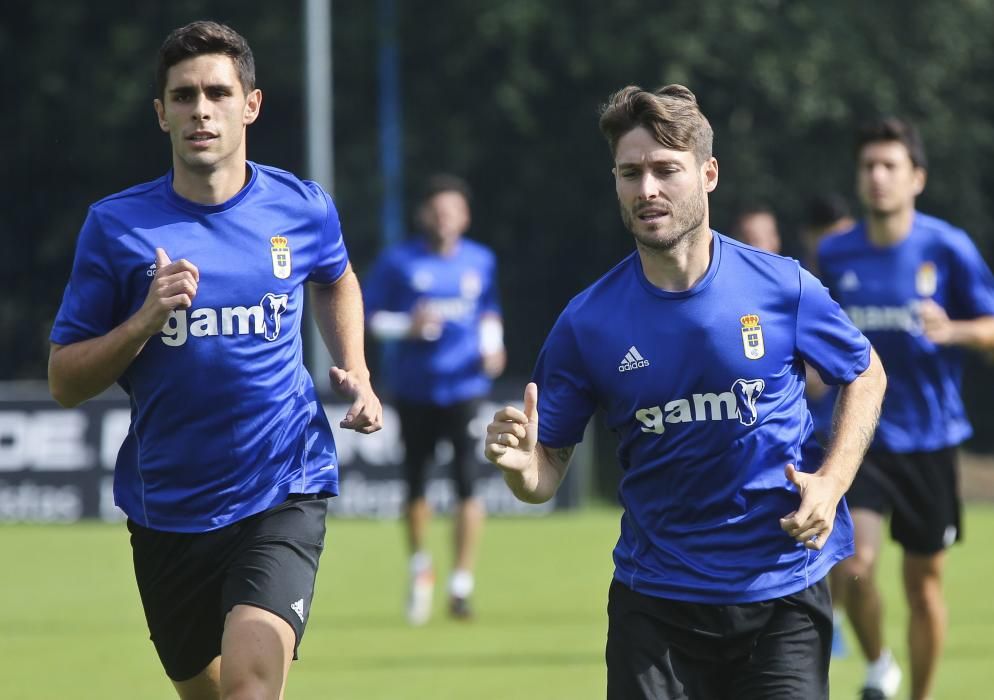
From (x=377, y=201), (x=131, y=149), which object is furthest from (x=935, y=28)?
(x=131, y=149)

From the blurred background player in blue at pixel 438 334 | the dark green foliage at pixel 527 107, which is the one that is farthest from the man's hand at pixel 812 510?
the dark green foliage at pixel 527 107

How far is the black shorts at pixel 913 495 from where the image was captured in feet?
25.4

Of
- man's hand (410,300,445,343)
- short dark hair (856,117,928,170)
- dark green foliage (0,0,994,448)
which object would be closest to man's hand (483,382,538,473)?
short dark hair (856,117,928,170)

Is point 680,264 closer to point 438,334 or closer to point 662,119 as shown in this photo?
point 662,119

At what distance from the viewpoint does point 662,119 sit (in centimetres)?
473

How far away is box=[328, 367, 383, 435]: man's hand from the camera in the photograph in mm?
5262

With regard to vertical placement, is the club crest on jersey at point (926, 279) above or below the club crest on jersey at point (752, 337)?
above

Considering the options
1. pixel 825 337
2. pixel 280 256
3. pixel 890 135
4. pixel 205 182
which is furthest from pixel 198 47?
pixel 890 135

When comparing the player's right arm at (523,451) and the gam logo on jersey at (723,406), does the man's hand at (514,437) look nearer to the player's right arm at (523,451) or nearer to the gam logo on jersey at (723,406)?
the player's right arm at (523,451)

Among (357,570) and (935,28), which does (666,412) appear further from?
(935,28)

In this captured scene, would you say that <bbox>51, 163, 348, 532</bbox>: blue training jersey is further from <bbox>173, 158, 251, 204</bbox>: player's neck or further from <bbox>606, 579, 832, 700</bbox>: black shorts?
<bbox>606, 579, 832, 700</bbox>: black shorts

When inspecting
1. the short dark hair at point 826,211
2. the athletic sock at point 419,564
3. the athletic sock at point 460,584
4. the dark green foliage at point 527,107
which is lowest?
the athletic sock at point 460,584

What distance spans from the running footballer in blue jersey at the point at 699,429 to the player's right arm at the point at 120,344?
1035mm

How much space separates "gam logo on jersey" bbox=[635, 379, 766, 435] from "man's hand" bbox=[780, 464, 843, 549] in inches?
8.2
